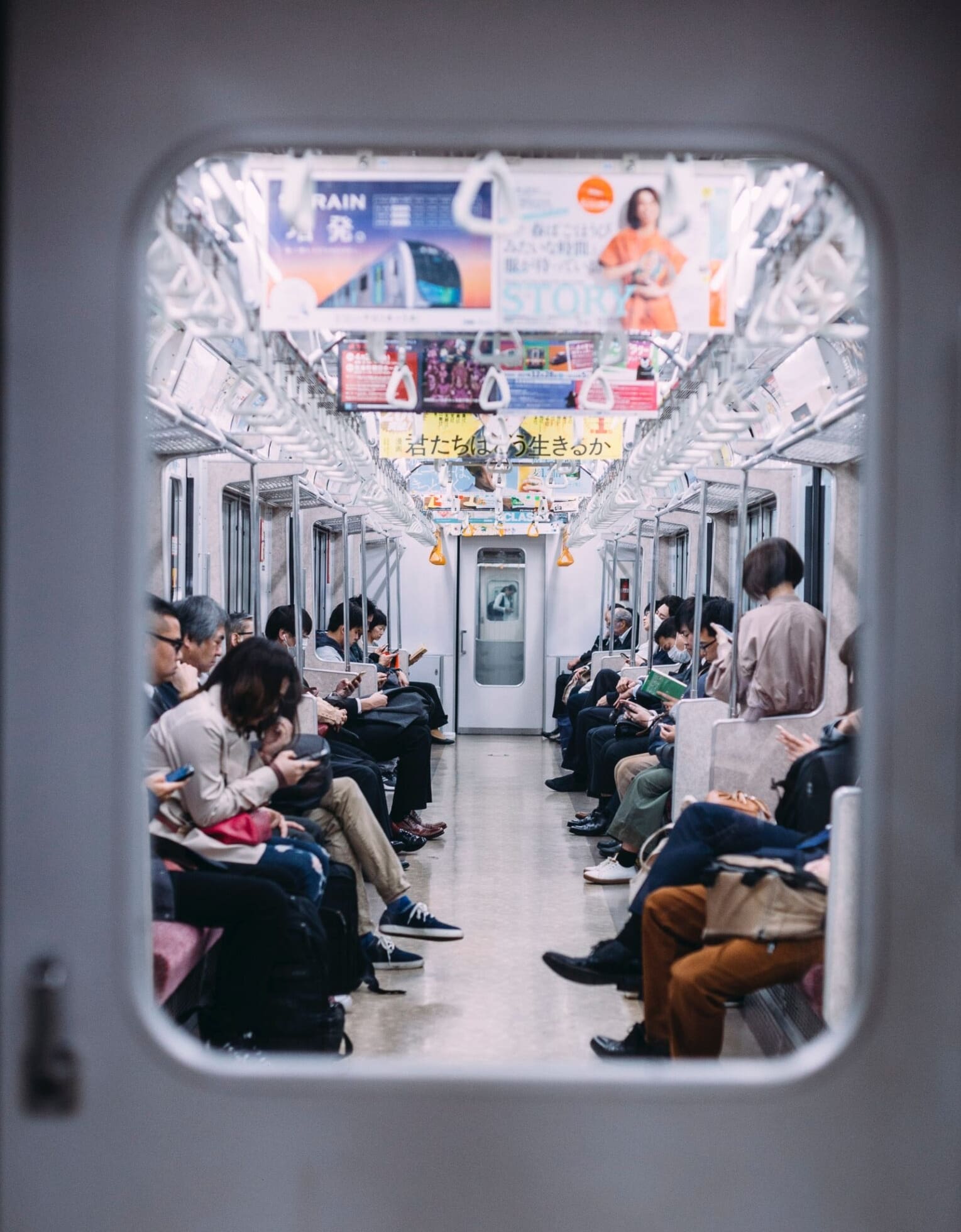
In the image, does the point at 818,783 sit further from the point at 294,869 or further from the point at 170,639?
the point at 170,639

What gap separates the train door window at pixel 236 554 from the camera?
7312mm

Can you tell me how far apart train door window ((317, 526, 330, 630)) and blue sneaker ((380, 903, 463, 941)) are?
5.72 m

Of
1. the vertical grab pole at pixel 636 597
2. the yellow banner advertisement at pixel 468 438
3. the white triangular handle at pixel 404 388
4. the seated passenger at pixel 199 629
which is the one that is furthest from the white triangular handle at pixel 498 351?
the vertical grab pole at pixel 636 597

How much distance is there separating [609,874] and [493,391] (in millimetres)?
2486

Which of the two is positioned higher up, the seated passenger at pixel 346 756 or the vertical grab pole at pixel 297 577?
the vertical grab pole at pixel 297 577

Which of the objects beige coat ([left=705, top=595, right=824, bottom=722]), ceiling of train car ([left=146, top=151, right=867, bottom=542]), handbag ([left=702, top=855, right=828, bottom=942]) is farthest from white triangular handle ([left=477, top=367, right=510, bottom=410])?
handbag ([left=702, top=855, right=828, bottom=942])

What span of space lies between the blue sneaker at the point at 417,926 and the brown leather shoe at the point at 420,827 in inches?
92.1

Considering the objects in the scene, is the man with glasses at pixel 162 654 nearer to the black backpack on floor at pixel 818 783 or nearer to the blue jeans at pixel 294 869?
the blue jeans at pixel 294 869

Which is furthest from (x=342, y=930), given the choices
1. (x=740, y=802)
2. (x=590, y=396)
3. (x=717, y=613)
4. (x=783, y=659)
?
(x=717, y=613)

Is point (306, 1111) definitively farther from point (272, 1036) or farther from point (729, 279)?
point (729, 279)

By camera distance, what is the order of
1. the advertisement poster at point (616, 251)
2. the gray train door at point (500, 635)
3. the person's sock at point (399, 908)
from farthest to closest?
the gray train door at point (500, 635), the person's sock at point (399, 908), the advertisement poster at point (616, 251)

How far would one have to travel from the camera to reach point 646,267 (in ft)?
12.6

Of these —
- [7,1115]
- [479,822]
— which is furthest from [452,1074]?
[479,822]

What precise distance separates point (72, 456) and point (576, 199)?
240cm
